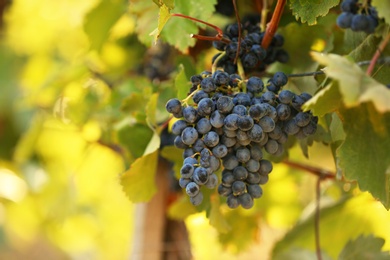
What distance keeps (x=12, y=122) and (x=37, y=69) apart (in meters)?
0.26

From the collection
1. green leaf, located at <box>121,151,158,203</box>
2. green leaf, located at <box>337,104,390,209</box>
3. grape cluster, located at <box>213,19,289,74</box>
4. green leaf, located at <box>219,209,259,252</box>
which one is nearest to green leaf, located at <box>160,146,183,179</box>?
green leaf, located at <box>121,151,158,203</box>

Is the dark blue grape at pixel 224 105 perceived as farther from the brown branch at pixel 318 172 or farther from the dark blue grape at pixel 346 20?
the brown branch at pixel 318 172

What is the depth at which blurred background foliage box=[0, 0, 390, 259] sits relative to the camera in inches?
41.1

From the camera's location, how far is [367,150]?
608mm

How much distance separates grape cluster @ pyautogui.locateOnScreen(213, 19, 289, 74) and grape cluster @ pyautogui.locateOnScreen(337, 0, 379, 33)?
0.11m

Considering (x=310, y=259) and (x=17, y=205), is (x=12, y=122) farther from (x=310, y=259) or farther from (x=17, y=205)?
(x=310, y=259)

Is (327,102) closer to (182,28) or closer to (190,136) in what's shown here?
(190,136)

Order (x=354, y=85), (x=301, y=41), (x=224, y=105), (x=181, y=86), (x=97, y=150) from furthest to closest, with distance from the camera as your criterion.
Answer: (x=97, y=150), (x=301, y=41), (x=181, y=86), (x=224, y=105), (x=354, y=85)

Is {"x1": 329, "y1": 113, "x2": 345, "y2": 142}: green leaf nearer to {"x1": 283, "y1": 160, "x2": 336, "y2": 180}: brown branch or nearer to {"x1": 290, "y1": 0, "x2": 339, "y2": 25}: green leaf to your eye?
{"x1": 290, "y1": 0, "x2": 339, "y2": 25}: green leaf

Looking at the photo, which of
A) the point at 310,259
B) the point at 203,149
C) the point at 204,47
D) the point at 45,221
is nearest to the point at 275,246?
the point at 310,259

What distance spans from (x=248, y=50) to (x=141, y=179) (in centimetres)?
23

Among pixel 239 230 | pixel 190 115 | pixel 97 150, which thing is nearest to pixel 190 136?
pixel 190 115

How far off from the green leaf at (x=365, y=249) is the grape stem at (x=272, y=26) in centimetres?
31

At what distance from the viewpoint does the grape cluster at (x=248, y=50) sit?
69 cm
